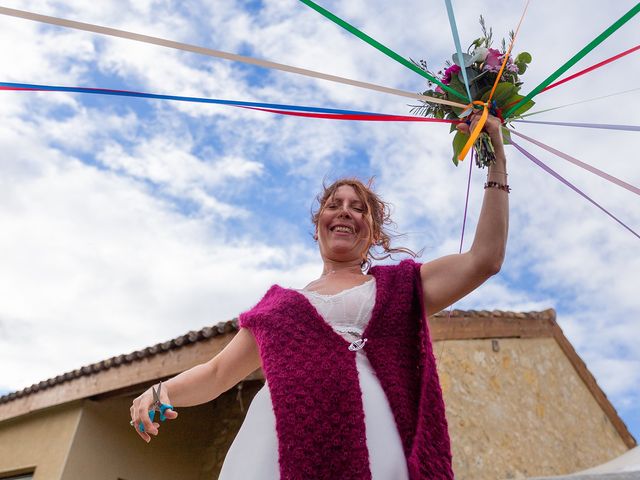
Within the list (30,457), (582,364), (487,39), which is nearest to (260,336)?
(487,39)

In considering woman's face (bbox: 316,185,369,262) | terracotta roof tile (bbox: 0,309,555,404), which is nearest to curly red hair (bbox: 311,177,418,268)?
woman's face (bbox: 316,185,369,262)

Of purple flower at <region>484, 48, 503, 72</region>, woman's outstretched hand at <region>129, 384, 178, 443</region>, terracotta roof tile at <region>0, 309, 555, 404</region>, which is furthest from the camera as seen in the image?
terracotta roof tile at <region>0, 309, 555, 404</region>

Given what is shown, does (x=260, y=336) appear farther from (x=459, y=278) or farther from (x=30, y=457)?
(x=30, y=457)

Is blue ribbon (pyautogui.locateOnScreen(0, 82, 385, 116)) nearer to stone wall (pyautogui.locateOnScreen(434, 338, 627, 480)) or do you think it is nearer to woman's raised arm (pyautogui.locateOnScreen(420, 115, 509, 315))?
woman's raised arm (pyautogui.locateOnScreen(420, 115, 509, 315))

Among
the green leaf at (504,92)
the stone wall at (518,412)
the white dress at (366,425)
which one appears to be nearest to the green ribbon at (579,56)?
the green leaf at (504,92)

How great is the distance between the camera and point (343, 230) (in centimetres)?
171

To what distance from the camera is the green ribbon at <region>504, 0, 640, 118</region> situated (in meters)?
1.45

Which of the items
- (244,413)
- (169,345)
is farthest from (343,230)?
(244,413)

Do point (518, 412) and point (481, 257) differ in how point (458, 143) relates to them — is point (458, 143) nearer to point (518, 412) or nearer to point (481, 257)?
point (481, 257)

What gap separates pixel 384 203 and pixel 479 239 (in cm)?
56

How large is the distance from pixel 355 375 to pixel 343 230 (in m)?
0.50

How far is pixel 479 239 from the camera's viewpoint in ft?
4.41

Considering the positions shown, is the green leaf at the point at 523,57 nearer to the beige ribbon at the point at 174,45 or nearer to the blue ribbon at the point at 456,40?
the blue ribbon at the point at 456,40

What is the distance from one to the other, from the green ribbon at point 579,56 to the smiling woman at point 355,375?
0.42 feet
